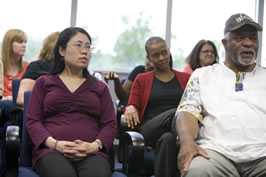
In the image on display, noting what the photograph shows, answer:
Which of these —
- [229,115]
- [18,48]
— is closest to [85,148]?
[229,115]

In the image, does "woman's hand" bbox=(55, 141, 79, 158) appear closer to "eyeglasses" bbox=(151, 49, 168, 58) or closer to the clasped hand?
the clasped hand

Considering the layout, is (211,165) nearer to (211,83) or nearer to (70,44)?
(211,83)

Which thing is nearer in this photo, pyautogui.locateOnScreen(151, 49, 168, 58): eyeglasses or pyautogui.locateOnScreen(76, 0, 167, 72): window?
pyautogui.locateOnScreen(151, 49, 168, 58): eyeglasses

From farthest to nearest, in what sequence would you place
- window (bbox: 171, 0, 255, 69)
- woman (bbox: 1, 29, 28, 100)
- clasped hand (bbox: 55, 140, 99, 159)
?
1. window (bbox: 171, 0, 255, 69)
2. woman (bbox: 1, 29, 28, 100)
3. clasped hand (bbox: 55, 140, 99, 159)

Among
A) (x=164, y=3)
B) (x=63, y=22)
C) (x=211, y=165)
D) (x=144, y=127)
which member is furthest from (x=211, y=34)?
(x=211, y=165)

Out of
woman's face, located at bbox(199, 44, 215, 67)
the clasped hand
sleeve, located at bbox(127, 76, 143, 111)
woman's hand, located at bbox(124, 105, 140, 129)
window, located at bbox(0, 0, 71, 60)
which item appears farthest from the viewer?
window, located at bbox(0, 0, 71, 60)

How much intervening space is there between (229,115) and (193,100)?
0.68ft

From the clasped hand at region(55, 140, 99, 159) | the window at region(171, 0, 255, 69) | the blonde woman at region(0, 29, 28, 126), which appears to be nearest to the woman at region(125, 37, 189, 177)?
the clasped hand at region(55, 140, 99, 159)

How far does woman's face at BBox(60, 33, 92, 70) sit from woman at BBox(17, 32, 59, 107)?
1.50ft

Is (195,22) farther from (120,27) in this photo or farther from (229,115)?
(229,115)

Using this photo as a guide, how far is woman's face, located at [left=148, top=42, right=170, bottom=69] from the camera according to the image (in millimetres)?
2930

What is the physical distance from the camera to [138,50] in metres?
5.47

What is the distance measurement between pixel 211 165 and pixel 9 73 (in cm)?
240

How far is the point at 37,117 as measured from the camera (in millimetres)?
2230
